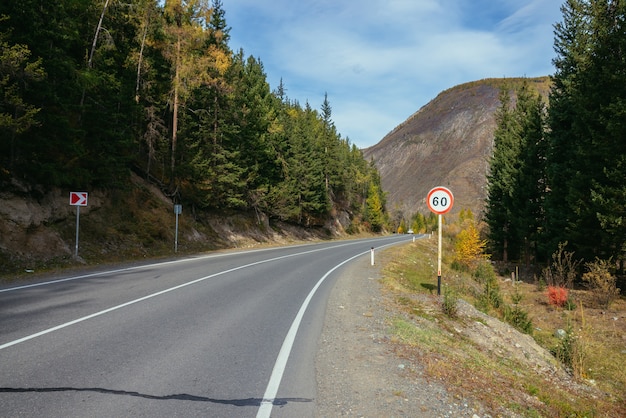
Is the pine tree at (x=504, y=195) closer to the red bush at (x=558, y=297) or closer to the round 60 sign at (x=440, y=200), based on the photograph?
the red bush at (x=558, y=297)

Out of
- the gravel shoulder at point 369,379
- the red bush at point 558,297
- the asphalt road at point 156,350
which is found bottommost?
→ the red bush at point 558,297

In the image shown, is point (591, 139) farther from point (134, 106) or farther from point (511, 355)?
point (134, 106)

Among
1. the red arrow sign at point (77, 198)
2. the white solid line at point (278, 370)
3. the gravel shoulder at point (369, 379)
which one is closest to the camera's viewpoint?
the white solid line at point (278, 370)

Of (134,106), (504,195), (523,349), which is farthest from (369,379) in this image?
(504,195)

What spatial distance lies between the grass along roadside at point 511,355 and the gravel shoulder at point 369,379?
1.02 ft

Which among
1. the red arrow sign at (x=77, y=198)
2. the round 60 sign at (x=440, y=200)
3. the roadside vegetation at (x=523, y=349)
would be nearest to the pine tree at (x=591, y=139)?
the roadside vegetation at (x=523, y=349)

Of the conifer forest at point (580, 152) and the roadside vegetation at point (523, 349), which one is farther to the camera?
the conifer forest at point (580, 152)

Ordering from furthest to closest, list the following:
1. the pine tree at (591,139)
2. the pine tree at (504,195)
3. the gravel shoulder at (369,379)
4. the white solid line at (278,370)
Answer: the pine tree at (504,195)
the pine tree at (591,139)
the gravel shoulder at (369,379)
the white solid line at (278,370)

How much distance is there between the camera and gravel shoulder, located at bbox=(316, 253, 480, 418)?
13.0ft

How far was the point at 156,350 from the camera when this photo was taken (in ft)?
17.9

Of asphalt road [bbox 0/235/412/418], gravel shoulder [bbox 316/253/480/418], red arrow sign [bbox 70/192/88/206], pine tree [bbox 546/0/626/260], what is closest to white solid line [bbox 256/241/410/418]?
asphalt road [bbox 0/235/412/418]

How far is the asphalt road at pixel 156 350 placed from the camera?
152 inches

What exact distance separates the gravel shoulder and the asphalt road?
0.81 ft

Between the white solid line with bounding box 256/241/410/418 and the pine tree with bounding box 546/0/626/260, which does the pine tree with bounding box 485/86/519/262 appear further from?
the white solid line with bounding box 256/241/410/418
